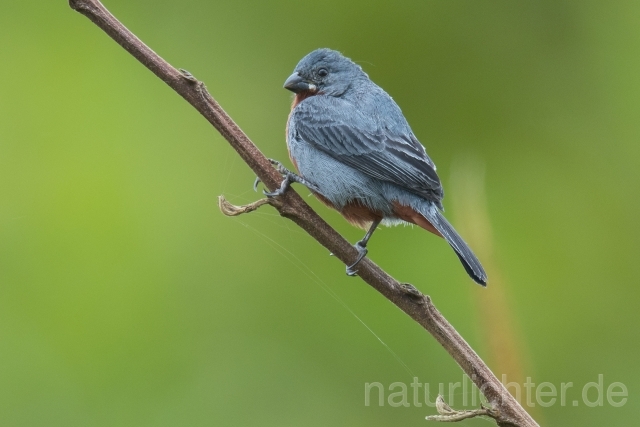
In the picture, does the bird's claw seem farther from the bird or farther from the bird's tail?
the bird's tail

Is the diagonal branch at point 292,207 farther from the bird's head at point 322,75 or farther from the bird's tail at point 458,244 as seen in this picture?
the bird's head at point 322,75

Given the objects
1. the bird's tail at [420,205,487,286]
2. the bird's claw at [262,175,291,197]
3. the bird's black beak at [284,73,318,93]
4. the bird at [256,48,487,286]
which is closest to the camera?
the bird's claw at [262,175,291,197]

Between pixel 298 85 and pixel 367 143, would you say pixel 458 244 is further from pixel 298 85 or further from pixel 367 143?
pixel 298 85

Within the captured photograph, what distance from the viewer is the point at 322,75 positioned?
464cm

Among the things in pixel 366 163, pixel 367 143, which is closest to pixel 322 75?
pixel 367 143

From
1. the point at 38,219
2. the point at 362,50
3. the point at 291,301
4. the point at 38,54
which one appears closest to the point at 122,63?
the point at 38,54

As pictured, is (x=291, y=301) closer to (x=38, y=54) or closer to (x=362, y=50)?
(x=362, y=50)

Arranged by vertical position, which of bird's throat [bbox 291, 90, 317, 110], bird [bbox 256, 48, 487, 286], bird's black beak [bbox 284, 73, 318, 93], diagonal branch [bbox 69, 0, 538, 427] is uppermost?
bird's black beak [bbox 284, 73, 318, 93]

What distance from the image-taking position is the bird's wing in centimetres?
383

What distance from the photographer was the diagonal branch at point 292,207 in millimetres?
2422

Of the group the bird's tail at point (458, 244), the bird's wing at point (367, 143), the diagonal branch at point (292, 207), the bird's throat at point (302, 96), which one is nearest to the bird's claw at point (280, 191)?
the diagonal branch at point (292, 207)

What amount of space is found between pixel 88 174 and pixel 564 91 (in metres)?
3.01

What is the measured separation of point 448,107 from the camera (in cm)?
504

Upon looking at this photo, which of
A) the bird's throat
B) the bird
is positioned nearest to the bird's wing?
the bird
